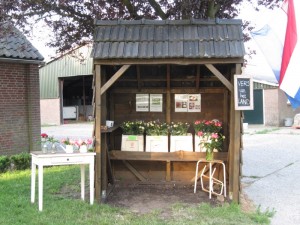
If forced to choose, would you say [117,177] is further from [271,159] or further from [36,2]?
[271,159]

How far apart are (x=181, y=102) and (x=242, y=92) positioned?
6.41 ft

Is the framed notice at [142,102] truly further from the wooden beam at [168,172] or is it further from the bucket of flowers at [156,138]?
the wooden beam at [168,172]


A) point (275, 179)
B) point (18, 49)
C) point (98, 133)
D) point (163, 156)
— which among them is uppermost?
point (18, 49)

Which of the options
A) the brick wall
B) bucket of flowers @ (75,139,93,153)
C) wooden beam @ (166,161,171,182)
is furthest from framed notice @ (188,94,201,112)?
the brick wall

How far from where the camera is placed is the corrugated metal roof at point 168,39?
265 inches

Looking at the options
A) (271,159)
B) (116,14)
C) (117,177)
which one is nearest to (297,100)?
(117,177)

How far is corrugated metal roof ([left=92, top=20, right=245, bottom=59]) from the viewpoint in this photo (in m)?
6.72

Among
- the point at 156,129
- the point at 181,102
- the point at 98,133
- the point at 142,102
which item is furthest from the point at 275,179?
the point at 98,133

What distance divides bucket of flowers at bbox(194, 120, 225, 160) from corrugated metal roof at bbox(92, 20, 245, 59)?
66.6 inches

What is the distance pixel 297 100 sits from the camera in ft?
20.7

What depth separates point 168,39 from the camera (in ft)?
23.0

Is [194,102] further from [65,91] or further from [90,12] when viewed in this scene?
[65,91]

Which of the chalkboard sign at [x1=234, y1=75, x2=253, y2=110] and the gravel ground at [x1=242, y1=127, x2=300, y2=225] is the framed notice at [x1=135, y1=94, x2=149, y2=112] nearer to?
the chalkboard sign at [x1=234, y1=75, x2=253, y2=110]

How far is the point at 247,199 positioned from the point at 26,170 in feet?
20.3
